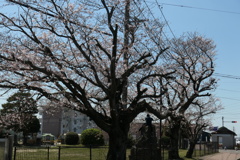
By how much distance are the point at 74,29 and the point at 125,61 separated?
3174 millimetres

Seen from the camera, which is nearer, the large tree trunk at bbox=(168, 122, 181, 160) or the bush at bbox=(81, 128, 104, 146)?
the large tree trunk at bbox=(168, 122, 181, 160)

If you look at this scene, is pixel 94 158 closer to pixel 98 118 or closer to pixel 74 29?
pixel 98 118

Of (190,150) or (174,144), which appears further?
(190,150)

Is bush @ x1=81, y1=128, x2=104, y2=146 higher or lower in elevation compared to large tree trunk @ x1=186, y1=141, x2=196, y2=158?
higher

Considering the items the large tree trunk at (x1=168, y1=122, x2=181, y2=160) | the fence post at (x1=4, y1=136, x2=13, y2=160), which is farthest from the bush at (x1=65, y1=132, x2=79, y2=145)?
the fence post at (x1=4, y1=136, x2=13, y2=160)

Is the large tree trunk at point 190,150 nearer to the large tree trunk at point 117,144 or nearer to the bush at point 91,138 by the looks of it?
the bush at point 91,138

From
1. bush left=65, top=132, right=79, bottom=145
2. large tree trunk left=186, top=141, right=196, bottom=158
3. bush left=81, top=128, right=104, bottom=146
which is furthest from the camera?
bush left=65, top=132, right=79, bottom=145

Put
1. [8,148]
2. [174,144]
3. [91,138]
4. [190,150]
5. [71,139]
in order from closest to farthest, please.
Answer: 1. [8,148]
2. [174,144]
3. [190,150]
4. [91,138]
5. [71,139]

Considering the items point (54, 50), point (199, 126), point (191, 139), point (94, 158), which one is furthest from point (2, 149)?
point (199, 126)

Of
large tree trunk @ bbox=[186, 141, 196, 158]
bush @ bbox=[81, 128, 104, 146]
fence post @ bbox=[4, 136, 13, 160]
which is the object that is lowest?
large tree trunk @ bbox=[186, 141, 196, 158]

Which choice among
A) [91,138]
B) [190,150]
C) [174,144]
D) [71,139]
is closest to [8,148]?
[174,144]

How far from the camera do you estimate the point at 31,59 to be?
449 inches

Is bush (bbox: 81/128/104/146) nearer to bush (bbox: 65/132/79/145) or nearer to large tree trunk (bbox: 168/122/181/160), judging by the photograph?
bush (bbox: 65/132/79/145)

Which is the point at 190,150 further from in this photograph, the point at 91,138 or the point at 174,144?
the point at 91,138
